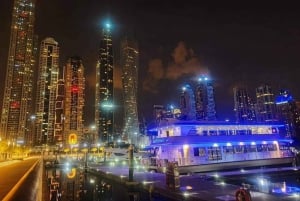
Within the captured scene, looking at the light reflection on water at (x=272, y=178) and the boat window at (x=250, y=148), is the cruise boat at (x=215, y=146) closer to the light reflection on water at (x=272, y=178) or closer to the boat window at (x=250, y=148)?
the boat window at (x=250, y=148)

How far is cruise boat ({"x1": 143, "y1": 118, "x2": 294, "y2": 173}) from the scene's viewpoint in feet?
120

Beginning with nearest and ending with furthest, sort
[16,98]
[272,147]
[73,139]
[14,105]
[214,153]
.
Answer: [73,139] → [214,153] → [272,147] → [14,105] → [16,98]

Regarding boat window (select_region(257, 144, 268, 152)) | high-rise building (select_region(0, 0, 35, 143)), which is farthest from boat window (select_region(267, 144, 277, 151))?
high-rise building (select_region(0, 0, 35, 143))

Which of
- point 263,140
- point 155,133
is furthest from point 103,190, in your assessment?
point 263,140

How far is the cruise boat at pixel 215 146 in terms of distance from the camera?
36.6m

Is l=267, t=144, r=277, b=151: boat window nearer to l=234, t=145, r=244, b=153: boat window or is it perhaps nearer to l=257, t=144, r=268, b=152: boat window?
l=257, t=144, r=268, b=152: boat window

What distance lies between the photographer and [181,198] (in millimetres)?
16438

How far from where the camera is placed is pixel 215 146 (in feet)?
128

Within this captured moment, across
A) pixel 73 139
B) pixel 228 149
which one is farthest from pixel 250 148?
pixel 73 139

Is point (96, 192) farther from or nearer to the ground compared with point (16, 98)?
nearer to the ground

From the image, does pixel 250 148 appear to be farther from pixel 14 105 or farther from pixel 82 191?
pixel 14 105

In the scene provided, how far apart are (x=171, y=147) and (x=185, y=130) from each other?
131 inches

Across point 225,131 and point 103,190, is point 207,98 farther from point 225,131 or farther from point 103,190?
point 103,190

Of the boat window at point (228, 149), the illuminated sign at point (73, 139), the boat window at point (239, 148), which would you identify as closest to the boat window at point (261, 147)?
the boat window at point (239, 148)
